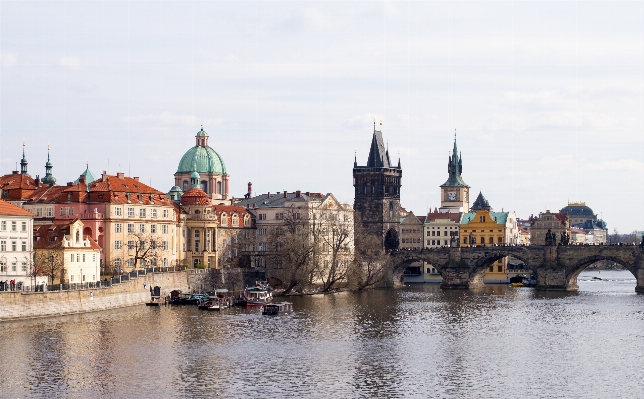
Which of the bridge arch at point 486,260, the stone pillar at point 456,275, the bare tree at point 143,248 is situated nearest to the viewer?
the bare tree at point 143,248

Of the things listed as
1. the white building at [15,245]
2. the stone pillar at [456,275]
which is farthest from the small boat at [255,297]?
the stone pillar at [456,275]

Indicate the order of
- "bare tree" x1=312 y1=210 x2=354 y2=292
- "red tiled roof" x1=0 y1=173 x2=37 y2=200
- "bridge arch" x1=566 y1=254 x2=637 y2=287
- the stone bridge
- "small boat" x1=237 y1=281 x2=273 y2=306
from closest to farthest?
"small boat" x1=237 y1=281 x2=273 y2=306
"red tiled roof" x1=0 y1=173 x2=37 y2=200
"bare tree" x1=312 y1=210 x2=354 y2=292
"bridge arch" x1=566 y1=254 x2=637 y2=287
the stone bridge

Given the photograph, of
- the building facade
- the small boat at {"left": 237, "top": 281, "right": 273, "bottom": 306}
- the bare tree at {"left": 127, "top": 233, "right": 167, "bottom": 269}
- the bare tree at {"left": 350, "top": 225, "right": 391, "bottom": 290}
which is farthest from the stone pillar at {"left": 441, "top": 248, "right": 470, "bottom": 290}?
the building facade

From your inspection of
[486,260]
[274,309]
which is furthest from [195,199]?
[486,260]

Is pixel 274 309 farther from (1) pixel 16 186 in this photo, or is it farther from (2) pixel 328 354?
(1) pixel 16 186

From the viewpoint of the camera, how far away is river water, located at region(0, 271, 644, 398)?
77250mm

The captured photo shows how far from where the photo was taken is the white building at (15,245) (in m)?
121

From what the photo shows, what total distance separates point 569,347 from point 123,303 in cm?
5106

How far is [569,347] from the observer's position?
99.2m

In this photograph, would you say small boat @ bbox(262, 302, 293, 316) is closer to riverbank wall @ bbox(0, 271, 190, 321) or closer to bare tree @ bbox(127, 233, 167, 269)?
riverbank wall @ bbox(0, 271, 190, 321)

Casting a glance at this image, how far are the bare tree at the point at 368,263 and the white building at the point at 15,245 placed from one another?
58.5 m

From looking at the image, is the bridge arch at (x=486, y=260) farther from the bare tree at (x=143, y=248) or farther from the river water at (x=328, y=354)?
the bare tree at (x=143, y=248)

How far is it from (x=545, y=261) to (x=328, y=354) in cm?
9904

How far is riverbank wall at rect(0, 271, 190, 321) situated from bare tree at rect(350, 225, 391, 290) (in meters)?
34.1
